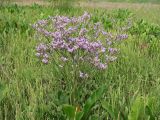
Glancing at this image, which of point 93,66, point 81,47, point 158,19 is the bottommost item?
point 158,19

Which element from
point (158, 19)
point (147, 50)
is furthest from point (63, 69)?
point (158, 19)

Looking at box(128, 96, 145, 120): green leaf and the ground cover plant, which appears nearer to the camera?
box(128, 96, 145, 120): green leaf

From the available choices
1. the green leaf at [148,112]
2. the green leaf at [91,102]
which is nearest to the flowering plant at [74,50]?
the green leaf at [91,102]

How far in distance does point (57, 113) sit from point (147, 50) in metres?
2.30

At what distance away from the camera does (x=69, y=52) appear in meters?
3.32

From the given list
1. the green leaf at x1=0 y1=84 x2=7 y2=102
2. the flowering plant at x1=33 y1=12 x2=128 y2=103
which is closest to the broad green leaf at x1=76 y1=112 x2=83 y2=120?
the flowering plant at x1=33 y1=12 x2=128 y2=103

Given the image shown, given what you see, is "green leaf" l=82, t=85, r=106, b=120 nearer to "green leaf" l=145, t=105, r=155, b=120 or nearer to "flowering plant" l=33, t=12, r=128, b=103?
"flowering plant" l=33, t=12, r=128, b=103

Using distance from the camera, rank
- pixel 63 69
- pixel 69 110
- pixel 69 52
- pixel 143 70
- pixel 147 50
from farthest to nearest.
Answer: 1. pixel 147 50
2. pixel 143 70
3. pixel 63 69
4. pixel 69 52
5. pixel 69 110

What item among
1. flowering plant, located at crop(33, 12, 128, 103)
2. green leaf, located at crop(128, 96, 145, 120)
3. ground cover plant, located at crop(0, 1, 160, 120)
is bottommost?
ground cover plant, located at crop(0, 1, 160, 120)

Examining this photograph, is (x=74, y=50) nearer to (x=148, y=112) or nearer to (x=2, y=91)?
(x=2, y=91)

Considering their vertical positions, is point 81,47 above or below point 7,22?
above

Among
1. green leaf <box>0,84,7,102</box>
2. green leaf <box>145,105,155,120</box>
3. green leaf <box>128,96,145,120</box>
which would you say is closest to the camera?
green leaf <box>128,96,145,120</box>

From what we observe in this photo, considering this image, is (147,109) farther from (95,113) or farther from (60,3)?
(60,3)

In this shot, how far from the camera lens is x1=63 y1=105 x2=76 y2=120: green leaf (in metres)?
2.76
